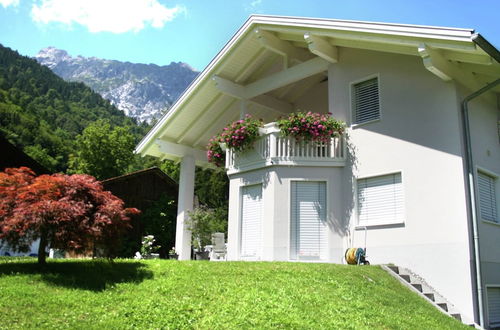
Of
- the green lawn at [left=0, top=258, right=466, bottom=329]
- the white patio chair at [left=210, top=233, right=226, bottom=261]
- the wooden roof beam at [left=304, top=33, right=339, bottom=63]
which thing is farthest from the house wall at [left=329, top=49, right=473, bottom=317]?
the white patio chair at [left=210, top=233, right=226, bottom=261]

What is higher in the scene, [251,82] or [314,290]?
[251,82]

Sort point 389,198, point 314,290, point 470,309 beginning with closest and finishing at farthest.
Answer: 1. point 314,290
2. point 470,309
3. point 389,198

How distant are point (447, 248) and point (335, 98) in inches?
207

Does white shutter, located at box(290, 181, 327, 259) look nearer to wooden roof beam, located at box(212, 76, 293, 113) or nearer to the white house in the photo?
the white house

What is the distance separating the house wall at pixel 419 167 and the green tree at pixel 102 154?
36955 millimetres

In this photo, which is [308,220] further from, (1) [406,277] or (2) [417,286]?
(2) [417,286]

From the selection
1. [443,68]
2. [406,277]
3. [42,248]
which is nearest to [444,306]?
[406,277]

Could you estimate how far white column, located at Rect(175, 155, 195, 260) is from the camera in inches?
696

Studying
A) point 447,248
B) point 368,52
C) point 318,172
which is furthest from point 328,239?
point 368,52

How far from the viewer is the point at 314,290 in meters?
8.78

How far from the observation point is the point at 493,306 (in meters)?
11.1

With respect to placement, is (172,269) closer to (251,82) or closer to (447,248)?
(447,248)

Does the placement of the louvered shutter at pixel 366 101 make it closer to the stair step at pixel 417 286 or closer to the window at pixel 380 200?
the window at pixel 380 200

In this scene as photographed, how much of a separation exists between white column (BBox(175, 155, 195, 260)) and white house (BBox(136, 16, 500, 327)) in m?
3.75
